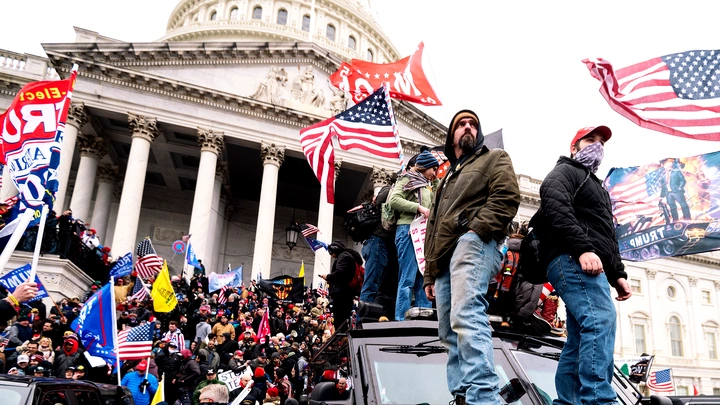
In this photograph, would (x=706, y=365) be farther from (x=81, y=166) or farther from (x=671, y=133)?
(x=81, y=166)

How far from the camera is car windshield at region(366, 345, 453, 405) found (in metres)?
3.54

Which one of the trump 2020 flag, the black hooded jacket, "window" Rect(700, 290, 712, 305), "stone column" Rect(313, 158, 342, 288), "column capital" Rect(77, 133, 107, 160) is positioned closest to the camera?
the black hooded jacket

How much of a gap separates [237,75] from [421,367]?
2708 cm

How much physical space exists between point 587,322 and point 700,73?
7.92 meters

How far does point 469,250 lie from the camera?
325cm

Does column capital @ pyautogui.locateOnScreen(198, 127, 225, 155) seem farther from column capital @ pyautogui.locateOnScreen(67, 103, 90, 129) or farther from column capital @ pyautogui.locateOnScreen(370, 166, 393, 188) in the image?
column capital @ pyautogui.locateOnScreen(370, 166, 393, 188)

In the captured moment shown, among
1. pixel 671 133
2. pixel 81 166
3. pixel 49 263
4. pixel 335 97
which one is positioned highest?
pixel 335 97

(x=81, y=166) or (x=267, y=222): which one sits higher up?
(x=81, y=166)

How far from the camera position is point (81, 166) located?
26.6 meters

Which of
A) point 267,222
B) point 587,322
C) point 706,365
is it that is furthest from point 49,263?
point 706,365

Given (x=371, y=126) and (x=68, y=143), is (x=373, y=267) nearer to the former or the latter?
(x=371, y=126)

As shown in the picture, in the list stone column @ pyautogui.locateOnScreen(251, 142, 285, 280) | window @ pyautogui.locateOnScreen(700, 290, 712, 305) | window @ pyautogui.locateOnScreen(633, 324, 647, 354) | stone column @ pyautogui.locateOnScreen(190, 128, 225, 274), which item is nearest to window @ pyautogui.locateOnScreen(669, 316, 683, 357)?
window @ pyautogui.locateOnScreen(633, 324, 647, 354)

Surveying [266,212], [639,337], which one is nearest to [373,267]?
[266,212]

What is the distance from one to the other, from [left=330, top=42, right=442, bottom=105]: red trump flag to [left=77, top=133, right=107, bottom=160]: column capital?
19.0 m
